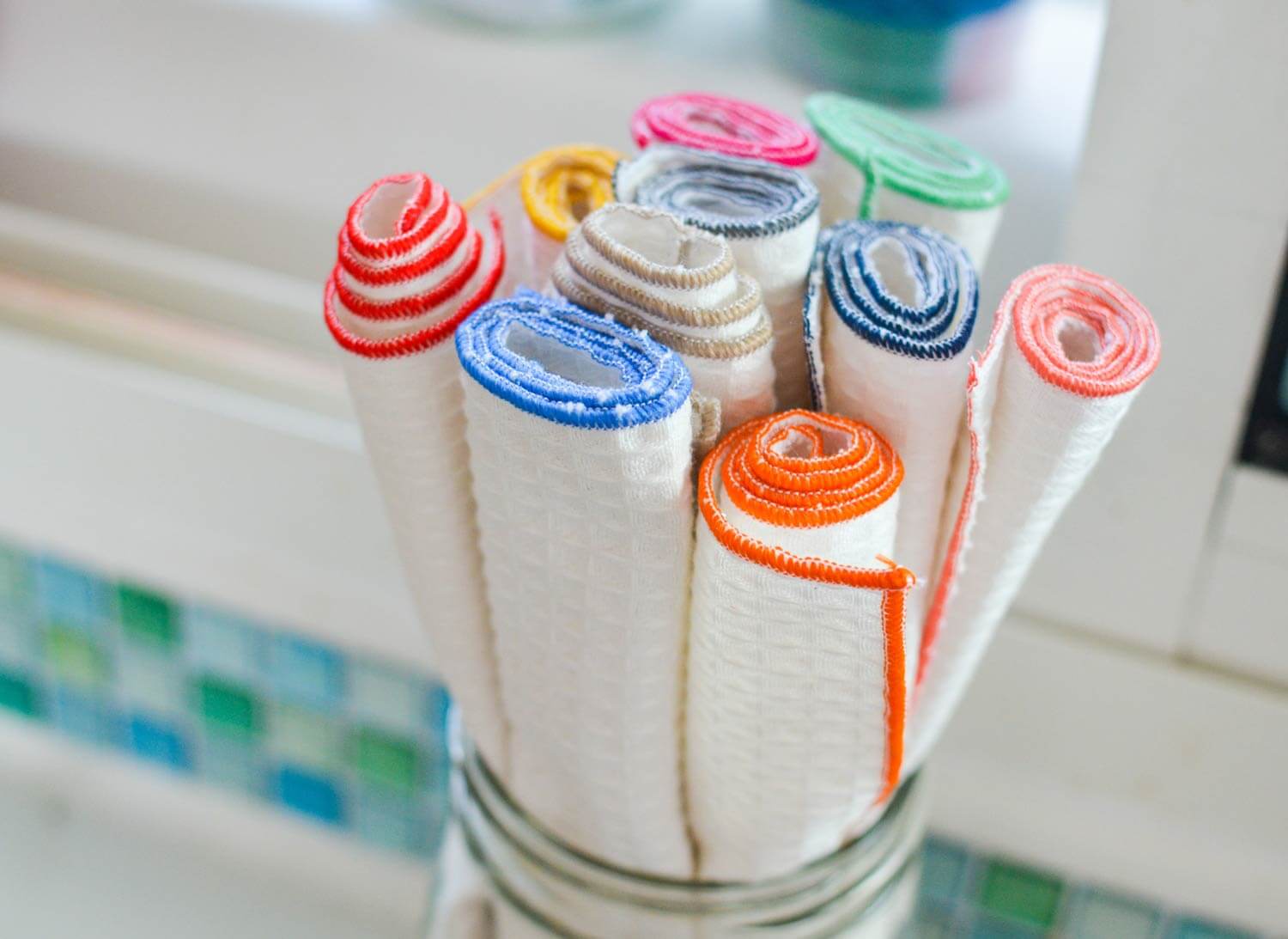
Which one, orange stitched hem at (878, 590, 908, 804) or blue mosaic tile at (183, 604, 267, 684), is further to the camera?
blue mosaic tile at (183, 604, 267, 684)

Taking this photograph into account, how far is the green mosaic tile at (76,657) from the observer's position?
731 millimetres

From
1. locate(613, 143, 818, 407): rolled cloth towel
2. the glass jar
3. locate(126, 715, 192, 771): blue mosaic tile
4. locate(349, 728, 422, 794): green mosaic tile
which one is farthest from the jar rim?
locate(126, 715, 192, 771): blue mosaic tile

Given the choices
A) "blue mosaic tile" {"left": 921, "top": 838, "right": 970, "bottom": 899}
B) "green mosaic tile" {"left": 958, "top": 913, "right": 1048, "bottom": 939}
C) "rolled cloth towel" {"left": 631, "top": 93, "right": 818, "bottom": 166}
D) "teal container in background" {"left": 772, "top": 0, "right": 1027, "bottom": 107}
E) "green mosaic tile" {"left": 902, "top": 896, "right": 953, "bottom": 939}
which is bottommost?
"green mosaic tile" {"left": 902, "top": 896, "right": 953, "bottom": 939}

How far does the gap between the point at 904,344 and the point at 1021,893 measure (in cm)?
36

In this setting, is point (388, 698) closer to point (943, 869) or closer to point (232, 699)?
point (232, 699)

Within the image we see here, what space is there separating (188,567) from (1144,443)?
43 centimetres

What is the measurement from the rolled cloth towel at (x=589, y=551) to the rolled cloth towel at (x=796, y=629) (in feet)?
0.04

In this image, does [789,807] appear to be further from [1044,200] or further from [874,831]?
[1044,200]

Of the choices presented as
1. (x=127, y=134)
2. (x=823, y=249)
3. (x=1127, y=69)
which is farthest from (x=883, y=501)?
(x=127, y=134)

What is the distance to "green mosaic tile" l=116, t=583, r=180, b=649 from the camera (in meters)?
0.70

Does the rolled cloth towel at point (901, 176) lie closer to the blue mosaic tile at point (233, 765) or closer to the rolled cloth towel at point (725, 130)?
the rolled cloth towel at point (725, 130)

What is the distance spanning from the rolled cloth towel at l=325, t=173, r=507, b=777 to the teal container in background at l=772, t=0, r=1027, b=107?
219 mm

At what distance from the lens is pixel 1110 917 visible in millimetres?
594

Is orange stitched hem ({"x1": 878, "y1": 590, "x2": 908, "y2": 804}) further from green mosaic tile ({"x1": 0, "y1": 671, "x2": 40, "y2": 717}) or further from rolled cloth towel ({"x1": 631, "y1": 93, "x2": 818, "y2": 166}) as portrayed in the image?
green mosaic tile ({"x1": 0, "y1": 671, "x2": 40, "y2": 717})
